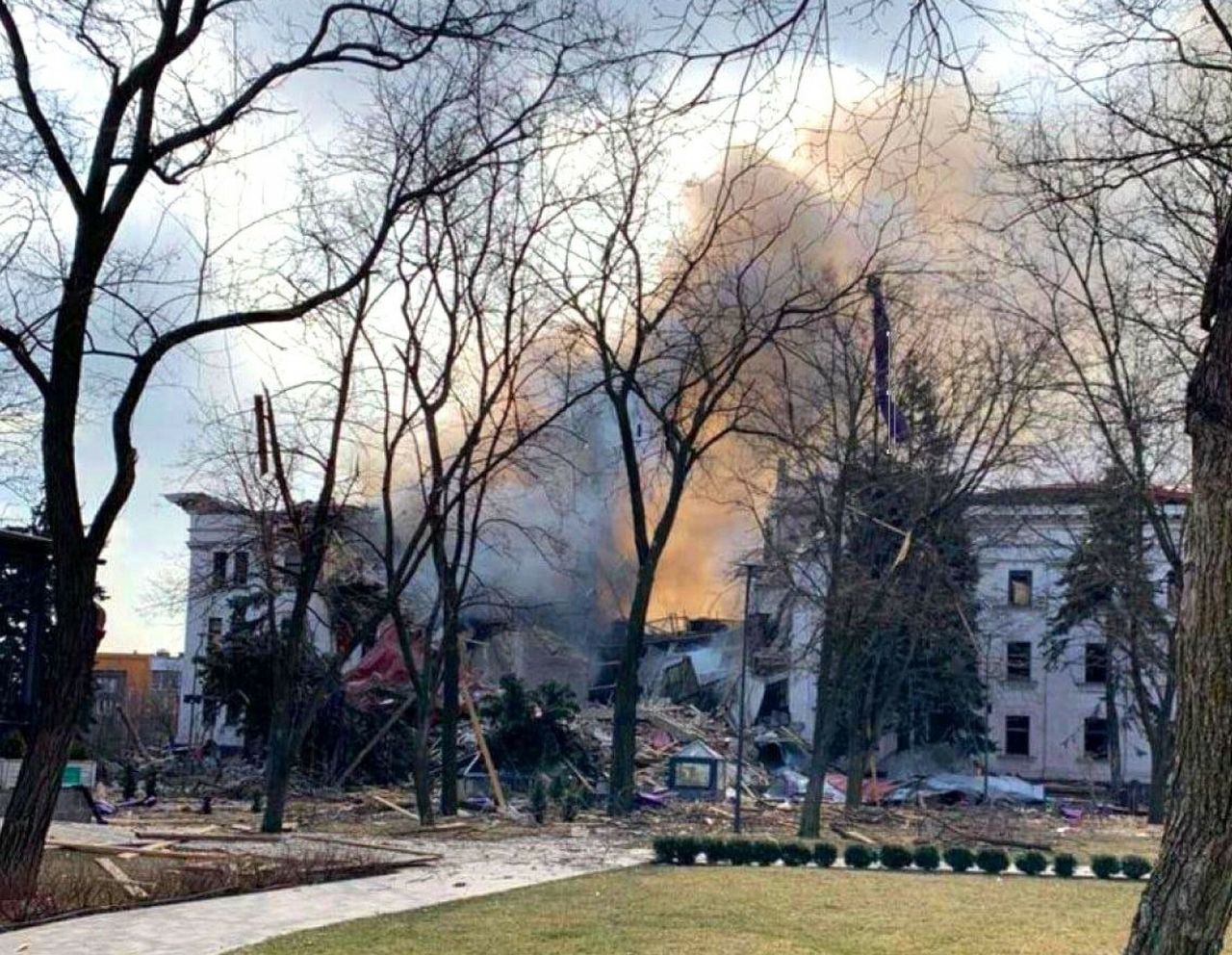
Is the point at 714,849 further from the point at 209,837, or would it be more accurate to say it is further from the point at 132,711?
the point at 132,711

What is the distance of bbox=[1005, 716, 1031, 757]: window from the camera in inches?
2130

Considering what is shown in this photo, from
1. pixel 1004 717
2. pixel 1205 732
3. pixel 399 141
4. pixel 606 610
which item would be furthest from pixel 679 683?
pixel 1205 732

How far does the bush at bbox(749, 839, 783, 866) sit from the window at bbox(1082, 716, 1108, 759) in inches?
1468

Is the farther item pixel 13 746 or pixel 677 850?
pixel 13 746

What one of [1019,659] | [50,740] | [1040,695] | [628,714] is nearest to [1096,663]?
[1019,659]

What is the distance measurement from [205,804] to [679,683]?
24695 mm

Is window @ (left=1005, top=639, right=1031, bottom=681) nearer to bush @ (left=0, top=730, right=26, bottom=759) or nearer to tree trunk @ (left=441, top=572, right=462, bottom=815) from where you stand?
tree trunk @ (left=441, top=572, right=462, bottom=815)

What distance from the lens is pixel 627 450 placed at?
1130 inches

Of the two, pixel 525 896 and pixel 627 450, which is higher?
pixel 627 450

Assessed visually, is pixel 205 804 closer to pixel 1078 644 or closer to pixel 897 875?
pixel 897 875

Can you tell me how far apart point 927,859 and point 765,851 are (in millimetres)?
2144

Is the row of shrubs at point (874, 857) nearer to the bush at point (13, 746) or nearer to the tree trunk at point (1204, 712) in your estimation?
the bush at point (13, 746)

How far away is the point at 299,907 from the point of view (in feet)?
45.0

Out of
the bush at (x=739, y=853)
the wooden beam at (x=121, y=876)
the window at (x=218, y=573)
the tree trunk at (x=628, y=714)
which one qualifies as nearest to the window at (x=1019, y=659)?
the tree trunk at (x=628, y=714)
